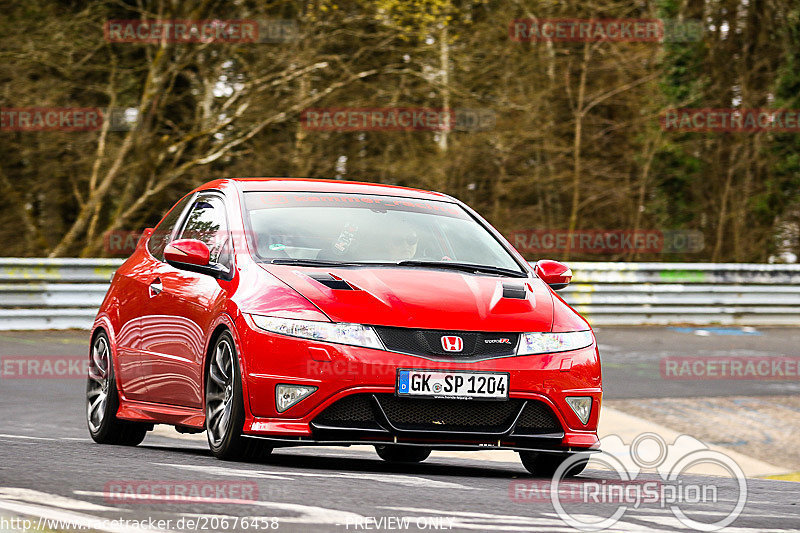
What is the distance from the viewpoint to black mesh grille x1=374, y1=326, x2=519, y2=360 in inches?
254

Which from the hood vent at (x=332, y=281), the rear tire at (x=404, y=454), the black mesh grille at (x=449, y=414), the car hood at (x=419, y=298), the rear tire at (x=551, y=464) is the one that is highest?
the hood vent at (x=332, y=281)

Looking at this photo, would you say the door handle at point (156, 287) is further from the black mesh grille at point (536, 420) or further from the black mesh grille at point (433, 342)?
the black mesh grille at point (536, 420)

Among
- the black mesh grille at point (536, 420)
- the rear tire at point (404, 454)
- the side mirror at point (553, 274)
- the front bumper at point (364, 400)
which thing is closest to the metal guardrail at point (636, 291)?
the rear tire at point (404, 454)

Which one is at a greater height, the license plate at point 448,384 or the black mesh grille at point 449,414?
the license plate at point 448,384

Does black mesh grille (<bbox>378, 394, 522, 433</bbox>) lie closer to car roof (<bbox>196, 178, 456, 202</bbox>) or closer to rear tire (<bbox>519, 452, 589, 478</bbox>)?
rear tire (<bbox>519, 452, 589, 478</bbox>)

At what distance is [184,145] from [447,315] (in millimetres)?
16274

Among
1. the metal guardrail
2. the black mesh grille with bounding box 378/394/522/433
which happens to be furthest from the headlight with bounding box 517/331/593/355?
the metal guardrail

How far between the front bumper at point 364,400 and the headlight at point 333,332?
3 cm

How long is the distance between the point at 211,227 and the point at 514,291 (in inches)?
75.0

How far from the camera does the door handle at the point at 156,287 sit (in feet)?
25.8

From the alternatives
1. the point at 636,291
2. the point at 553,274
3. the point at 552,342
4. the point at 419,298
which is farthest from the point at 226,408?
the point at 636,291

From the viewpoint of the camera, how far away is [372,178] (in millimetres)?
25406

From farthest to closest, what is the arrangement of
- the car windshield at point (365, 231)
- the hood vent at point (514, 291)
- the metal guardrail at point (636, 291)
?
the metal guardrail at point (636, 291), the car windshield at point (365, 231), the hood vent at point (514, 291)

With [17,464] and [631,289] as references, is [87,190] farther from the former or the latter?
[17,464]
